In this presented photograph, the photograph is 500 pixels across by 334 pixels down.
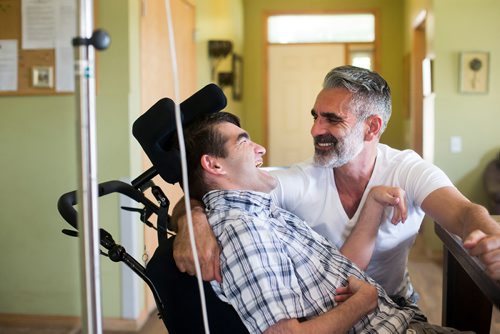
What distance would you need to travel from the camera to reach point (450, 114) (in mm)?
4398

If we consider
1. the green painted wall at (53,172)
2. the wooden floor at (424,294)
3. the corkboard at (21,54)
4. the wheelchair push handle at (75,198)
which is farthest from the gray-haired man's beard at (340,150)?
the corkboard at (21,54)

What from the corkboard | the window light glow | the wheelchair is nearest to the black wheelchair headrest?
the wheelchair

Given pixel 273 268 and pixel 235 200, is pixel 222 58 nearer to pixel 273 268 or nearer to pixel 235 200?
pixel 235 200

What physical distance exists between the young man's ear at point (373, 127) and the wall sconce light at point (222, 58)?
3.04 metres

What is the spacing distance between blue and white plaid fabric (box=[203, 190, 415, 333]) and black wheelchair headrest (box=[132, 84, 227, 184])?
148mm

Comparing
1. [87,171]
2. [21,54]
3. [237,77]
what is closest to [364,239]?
[87,171]

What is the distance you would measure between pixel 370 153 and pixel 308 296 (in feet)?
2.38

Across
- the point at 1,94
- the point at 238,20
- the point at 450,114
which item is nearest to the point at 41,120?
the point at 1,94

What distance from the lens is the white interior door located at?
699 cm

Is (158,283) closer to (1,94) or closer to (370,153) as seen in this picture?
(370,153)

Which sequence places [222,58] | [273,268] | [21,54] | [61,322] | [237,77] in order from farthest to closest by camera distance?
[237,77]
[222,58]
[61,322]
[21,54]
[273,268]

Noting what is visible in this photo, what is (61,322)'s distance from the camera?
3.17 meters

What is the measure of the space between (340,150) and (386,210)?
0.25 meters

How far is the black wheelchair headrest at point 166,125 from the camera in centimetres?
127
